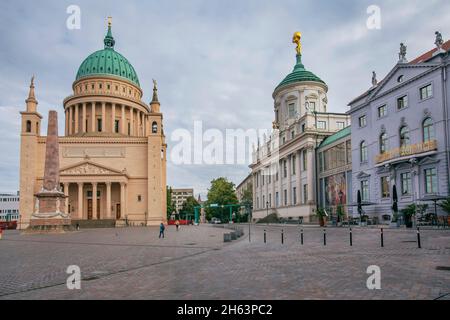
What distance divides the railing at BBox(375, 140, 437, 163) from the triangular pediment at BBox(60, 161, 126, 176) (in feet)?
156

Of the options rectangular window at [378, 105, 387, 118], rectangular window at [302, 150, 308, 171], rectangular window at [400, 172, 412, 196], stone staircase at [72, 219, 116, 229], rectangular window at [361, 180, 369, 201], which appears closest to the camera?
rectangular window at [400, 172, 412, 196]

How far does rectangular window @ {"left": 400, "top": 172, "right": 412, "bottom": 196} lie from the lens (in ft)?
125

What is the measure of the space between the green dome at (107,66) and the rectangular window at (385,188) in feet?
231

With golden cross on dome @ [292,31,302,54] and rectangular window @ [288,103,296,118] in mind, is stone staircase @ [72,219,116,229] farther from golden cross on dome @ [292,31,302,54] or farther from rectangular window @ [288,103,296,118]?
golden cross on dome @ [292,31,302,54]

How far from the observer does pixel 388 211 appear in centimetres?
4116

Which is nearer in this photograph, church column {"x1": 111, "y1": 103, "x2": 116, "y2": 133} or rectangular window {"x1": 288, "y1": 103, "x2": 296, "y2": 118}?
rectangular window {"x1": 288, "y1": 103, "x2": 296, "y2": 118}

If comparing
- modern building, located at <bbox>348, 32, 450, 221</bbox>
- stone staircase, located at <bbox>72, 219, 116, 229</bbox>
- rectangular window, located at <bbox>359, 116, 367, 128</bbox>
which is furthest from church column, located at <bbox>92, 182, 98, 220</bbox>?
rectangular window, located at <bbox>359, 116, 367, 128</bbox>

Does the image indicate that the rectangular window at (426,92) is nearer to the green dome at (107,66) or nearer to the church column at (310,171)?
the church column at (310,171)

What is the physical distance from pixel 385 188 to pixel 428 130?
8.55 meters

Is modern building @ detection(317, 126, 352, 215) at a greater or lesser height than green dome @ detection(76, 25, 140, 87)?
lesser

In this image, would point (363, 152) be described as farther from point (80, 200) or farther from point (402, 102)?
point (80, 200)

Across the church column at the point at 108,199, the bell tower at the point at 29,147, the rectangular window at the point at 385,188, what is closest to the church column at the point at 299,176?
the rectangular window at the point at 385,188

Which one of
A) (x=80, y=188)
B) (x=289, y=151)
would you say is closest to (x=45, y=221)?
(x=80, y=188)
